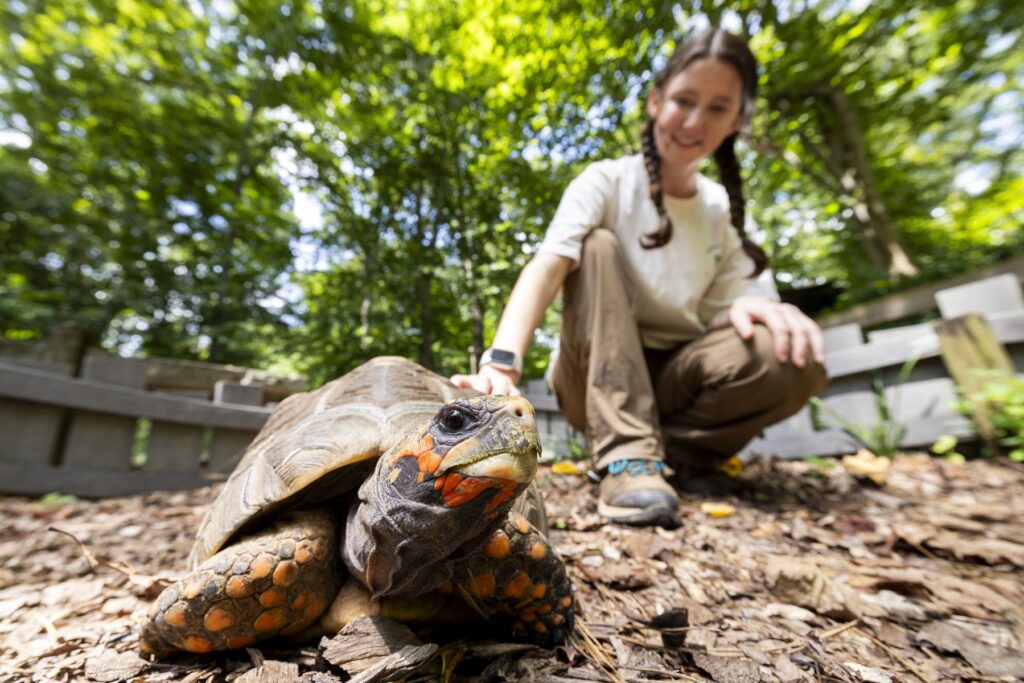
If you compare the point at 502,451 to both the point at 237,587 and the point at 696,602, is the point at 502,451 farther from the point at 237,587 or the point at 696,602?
the point at 696,602

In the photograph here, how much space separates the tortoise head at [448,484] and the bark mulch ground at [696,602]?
22 centimetres

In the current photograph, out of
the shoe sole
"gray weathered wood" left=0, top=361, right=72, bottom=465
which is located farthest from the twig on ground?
"gray weathered wood" left=0, top=361, right=72, bottom=465

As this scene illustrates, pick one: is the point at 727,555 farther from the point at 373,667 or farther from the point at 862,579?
the point at 373,667

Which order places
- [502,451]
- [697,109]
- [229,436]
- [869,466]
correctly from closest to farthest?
[502,451] → [697,109] → [869,466] → [229,436]

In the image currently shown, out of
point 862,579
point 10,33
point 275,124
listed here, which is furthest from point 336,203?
point 10,33

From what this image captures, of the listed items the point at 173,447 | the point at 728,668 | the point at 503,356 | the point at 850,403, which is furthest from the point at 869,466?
the point at 173,447

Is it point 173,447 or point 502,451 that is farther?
point 173,447

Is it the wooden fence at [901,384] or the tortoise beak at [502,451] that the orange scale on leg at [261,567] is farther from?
the wooden fence at [901,384]

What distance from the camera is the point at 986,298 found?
12.2 feet

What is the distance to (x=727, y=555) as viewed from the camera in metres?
1.89

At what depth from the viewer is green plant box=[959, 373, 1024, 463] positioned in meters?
3.20

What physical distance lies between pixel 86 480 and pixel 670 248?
177 inches

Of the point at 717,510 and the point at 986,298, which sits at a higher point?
the point at 986,298

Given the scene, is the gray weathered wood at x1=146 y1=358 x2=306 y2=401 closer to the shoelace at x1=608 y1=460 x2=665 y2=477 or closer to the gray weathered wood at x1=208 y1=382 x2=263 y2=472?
the gray weathered wood at x1=208 y1=382 x2=263 y2=472
